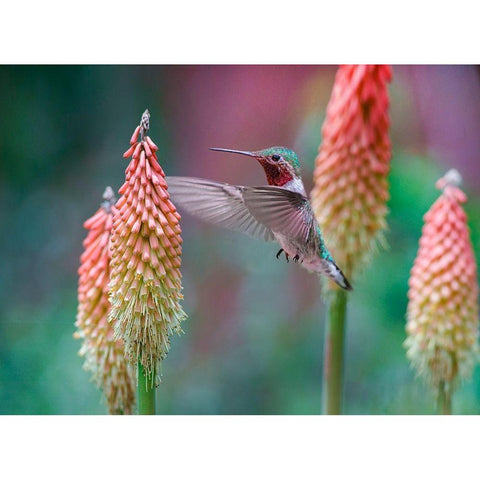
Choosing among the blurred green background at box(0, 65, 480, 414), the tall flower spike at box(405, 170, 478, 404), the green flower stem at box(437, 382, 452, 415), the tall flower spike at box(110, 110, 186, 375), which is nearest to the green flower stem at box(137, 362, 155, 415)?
the tall flower spike at box(110, 110, 186, 375)

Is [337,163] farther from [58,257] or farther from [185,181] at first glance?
[58,257]

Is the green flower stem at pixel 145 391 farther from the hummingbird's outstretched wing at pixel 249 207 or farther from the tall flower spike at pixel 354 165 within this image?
the tall flower spike at pixel 354 165

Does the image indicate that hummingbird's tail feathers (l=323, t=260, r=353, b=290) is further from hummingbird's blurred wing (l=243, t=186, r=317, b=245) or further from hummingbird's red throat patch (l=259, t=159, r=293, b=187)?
hummingbird's red throat patch (l=259, t=159, r=293, b=187)

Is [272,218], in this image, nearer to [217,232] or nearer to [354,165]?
[354,165]

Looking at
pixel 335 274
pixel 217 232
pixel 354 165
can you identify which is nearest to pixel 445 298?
pixel 335 274

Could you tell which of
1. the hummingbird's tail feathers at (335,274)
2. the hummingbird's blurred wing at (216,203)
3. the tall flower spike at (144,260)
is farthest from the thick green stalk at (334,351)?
the tall flower spike at (144,260)
